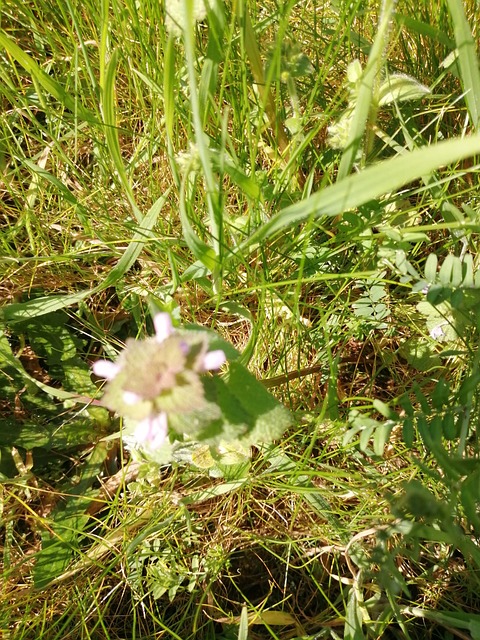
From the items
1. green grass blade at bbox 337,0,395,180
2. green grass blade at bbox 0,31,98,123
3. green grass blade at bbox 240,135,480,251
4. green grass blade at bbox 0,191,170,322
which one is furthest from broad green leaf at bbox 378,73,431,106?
green grass blade at bbox 0,31,98,123

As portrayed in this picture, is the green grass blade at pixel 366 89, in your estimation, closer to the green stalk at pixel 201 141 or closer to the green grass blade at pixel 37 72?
the green stalk at pixel 201 141

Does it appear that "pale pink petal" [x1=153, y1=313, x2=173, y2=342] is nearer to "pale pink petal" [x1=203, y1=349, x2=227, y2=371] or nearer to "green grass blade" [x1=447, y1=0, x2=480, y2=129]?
"pale pink petal" [x1=203, y1=349, x2=227, y2=371]

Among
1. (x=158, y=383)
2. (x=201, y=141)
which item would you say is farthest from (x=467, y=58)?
(x=158, y=383)

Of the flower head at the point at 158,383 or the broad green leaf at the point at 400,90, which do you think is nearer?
the flower head at the point at 158,383

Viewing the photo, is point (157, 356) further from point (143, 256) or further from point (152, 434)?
point (143, 256)

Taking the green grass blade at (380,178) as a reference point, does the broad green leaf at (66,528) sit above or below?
below

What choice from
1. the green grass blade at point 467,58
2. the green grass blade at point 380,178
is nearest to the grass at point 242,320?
the green grass blade at point 467,58

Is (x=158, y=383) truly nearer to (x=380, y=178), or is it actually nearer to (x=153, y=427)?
(x=153, y=427)
